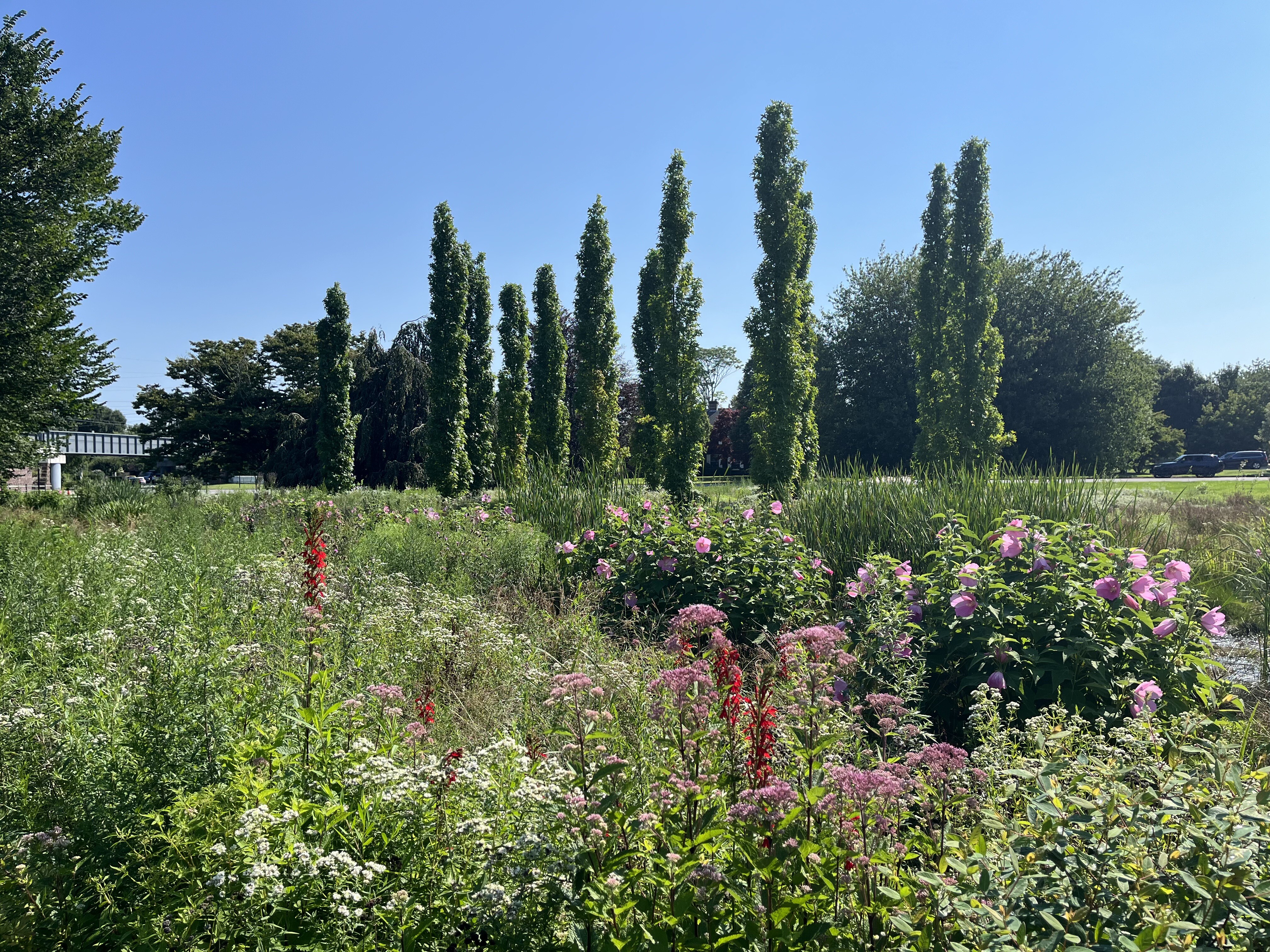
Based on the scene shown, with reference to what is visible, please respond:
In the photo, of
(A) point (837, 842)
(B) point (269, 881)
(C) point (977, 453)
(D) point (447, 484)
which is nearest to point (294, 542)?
(B) point (269, 881)

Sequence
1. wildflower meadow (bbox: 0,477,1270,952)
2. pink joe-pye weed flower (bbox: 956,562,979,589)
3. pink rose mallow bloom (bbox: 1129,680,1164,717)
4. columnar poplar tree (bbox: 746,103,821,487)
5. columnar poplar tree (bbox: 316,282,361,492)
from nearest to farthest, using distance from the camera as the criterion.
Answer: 1. wildflower meadow (bbox: 0,477,1270,952)
2. pink rose mallow bloom (bbox: 1129,680,1164,717)
3. pink joe-pye weed flower (bbox: 956,562,979,589)
4. columnar poplar tree (bbox: 746,103,821,487)
5. columnar poplar tree (bbox: 316,282,361,492)

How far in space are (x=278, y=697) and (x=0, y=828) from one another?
875mm

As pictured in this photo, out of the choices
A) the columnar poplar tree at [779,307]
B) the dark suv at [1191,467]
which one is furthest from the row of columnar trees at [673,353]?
the dark suv at [1191,467]

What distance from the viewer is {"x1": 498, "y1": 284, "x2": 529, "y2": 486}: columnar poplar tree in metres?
Answer: 22.0

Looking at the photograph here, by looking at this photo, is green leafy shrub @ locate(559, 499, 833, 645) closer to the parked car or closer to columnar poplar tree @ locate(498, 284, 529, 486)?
columnar poplar tree @ locate(498, 284, 529, 486)

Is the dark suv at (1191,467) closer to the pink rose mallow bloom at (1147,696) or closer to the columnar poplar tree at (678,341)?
the columnar poplar tree at (678,341)

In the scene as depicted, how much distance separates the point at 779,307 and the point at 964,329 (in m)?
8.45

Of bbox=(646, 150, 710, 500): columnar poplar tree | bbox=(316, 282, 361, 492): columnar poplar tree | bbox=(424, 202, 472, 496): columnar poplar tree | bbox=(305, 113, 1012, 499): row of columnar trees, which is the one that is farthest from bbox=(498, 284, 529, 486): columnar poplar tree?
bbox=(646, 150, 710, 500): columnar poplar tree

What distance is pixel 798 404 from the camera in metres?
14.4

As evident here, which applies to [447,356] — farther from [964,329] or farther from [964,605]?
[964,605]

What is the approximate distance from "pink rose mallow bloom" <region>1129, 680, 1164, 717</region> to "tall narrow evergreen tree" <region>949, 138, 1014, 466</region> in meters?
17.2

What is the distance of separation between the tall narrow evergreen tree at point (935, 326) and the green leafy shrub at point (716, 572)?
570 inches

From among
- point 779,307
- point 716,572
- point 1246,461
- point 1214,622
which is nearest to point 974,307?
point 779,307

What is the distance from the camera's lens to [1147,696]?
3.34 metres
